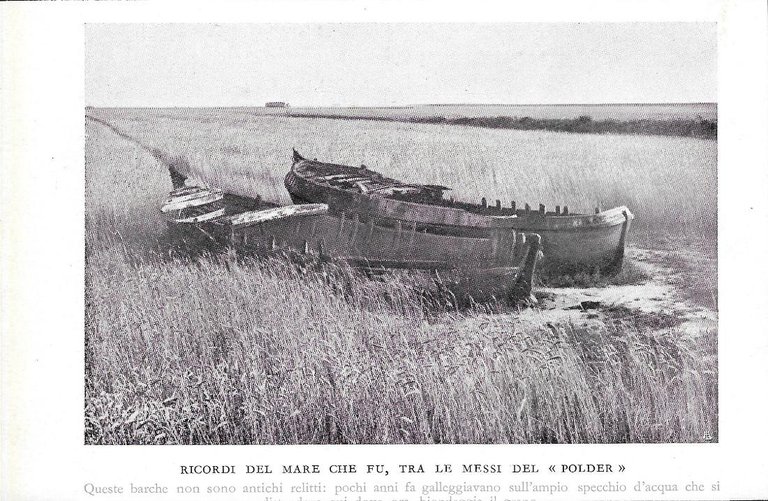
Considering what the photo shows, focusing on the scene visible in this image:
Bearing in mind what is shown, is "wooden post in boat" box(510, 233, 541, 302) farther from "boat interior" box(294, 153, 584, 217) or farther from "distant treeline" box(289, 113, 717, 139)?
"distant treeline" box(289, 113, 717, 139)

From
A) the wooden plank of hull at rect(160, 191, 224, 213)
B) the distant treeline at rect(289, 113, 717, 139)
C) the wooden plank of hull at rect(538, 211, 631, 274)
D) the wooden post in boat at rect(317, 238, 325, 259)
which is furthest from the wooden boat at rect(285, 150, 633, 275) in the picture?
the wooden plank of hull at rect(160, 191, 224, 213)

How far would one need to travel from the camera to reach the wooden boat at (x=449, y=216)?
20.5 feet

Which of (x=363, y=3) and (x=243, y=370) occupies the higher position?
(x=363, y=3)

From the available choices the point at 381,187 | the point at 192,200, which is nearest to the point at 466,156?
the point at 381,187

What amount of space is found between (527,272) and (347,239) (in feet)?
4.65

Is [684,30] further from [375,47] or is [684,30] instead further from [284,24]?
[284,24]

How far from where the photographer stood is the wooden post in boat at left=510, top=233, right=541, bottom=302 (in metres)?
6.19

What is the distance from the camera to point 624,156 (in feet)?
20.6

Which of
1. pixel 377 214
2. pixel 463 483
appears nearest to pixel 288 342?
pixel 377 214

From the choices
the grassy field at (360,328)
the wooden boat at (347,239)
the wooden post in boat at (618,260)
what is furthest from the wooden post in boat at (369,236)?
the wooden post in boat at (618,260)

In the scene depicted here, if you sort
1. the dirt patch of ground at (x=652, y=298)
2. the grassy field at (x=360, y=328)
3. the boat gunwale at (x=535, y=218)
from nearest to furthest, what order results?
1. the grassy field at (x=360, y=328)
2. the dirt patch of ground at (x=652, y=298)
3. the boat gunwale at (x=535, y=218)

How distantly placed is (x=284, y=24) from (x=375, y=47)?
2.37 feet

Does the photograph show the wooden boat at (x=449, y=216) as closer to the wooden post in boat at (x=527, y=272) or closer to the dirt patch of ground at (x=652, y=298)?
the wooden post in boat at (x=527, y=272)

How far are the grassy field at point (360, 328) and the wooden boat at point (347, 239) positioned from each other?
137 mm
